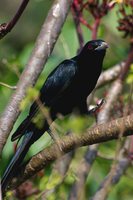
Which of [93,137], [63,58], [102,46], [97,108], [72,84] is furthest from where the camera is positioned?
[63,58]

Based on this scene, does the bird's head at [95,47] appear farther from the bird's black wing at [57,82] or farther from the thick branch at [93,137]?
the thick branch at [93,137]

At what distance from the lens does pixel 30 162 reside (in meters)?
4.55

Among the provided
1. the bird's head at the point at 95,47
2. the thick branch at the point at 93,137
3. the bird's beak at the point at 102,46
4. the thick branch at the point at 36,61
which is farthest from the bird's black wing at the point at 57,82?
the thick branch at the point at 93,137

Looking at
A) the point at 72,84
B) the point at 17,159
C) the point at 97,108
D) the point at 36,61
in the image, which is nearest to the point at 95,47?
the point at 72,84

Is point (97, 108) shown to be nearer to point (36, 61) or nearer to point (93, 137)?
point (36, 61)

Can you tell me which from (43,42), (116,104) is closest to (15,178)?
(43,42)

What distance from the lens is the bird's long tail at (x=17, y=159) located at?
15.6 ft

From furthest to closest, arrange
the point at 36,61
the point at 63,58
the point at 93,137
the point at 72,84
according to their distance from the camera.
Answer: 1. the point at 63,58
2. the point at 72,84
3. the point at 36,61
4. the point at 93,137

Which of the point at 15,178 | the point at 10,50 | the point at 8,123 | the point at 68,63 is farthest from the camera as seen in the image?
the point at 10,50

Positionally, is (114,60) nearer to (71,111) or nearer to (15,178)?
(71,111)

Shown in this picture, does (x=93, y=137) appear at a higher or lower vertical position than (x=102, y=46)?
higher

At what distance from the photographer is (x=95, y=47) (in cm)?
589

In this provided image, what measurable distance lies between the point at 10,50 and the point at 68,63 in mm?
3019

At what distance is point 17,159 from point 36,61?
100 centimetres
